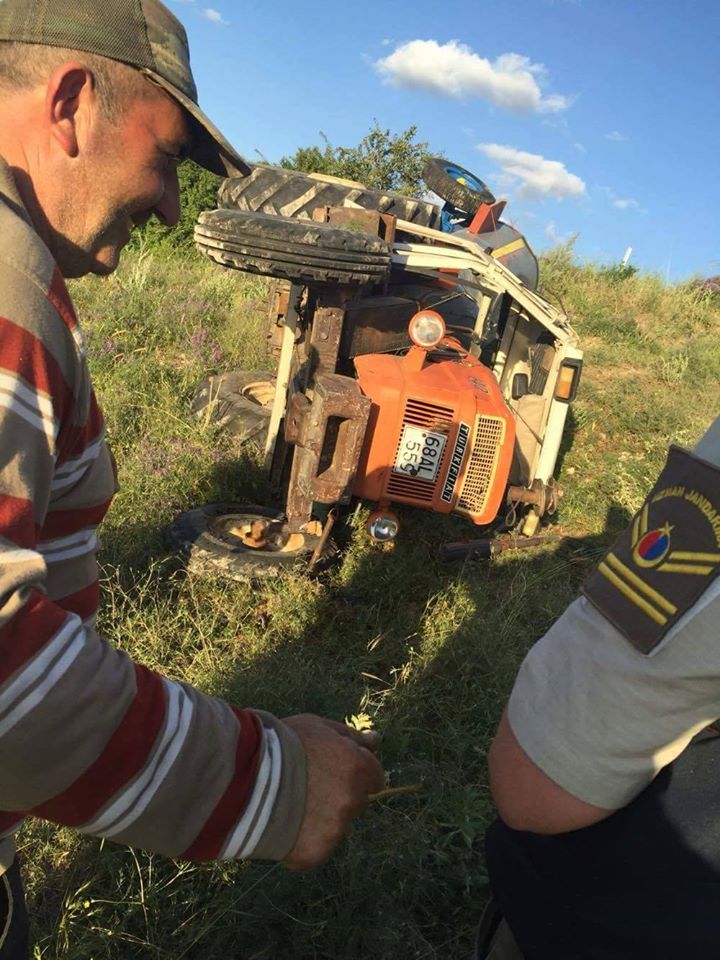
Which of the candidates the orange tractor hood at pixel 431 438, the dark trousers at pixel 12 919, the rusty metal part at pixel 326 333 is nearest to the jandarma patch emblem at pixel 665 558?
the dark trousers at pixel 12 919

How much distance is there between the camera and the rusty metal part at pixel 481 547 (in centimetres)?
428

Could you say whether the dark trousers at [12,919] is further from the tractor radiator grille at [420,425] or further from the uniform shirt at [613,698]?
the tractor radiator grille at [420,425]

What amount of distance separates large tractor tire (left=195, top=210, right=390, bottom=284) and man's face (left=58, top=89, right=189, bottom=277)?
1637mm

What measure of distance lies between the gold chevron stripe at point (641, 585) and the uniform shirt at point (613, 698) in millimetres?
23

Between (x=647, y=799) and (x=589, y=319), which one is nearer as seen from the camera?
(x=647, y=799)

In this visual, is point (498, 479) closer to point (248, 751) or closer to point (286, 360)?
point (286, 360)

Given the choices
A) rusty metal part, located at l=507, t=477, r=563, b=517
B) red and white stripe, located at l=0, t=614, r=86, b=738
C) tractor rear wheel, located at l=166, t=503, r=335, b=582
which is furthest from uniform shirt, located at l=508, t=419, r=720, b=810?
rusty metal part, located at l=507, t=477, r=563, b=517

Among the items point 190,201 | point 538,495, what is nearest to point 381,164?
point 190,201

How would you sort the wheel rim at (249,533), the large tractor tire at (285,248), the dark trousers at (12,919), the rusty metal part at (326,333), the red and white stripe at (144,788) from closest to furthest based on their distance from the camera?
the red and white stripe at (144,788), the dark trousers at (12,919), the large tractor tire at (285,248), the rusty metal part at (326,333), the wheel rim at (249,533)

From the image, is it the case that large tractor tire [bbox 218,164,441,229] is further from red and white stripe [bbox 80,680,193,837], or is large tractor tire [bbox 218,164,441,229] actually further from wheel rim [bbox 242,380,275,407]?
red and white stripe [bbox 80,680,193,837]

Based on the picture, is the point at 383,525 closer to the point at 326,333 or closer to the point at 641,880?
the point at 326,333

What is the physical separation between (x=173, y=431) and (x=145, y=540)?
126cm

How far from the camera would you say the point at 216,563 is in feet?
11.5

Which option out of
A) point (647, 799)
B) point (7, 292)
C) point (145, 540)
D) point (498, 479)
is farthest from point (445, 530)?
point (7, 292)
